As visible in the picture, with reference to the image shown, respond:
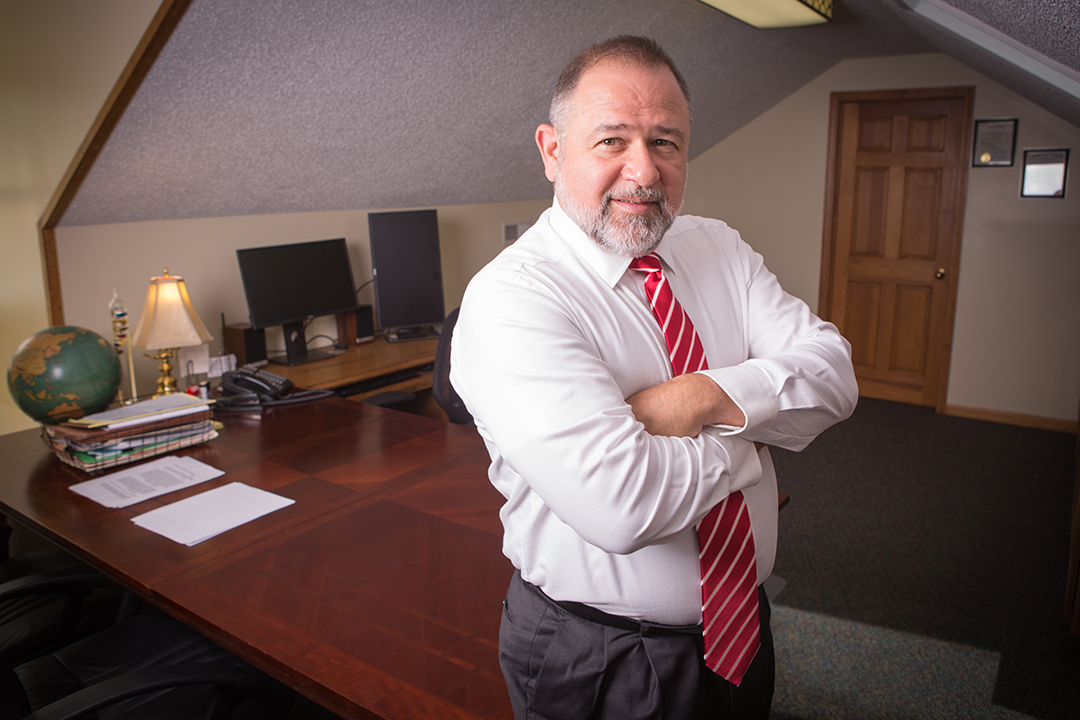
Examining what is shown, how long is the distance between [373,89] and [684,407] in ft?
8.04

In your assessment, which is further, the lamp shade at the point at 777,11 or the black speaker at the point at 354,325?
the black speaker at the point at 354,325

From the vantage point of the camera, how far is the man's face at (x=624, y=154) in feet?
3.68

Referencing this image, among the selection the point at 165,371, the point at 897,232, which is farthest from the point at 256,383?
the point at 897,232

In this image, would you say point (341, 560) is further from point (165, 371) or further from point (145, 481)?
point (165, 371)

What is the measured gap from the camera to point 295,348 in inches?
139

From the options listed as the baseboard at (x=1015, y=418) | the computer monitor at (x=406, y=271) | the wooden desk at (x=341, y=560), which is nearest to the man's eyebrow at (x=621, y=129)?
the wooden desk at (x=341, y=560)

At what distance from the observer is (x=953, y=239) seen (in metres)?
5.06

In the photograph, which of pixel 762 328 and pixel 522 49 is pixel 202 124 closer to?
pixel 522 49

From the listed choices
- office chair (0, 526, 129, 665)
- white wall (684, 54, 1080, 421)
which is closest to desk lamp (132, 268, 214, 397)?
office chair (0, 526, 129, 665)

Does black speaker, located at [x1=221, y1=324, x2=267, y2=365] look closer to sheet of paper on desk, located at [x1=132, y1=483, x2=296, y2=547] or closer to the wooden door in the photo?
sheet of paper on desk, located at [x1=132, y1=483, x2=296, y2=547]

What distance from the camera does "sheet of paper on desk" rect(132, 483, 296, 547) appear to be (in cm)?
176

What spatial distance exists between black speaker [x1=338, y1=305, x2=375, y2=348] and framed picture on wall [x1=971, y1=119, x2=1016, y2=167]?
13.1 ft

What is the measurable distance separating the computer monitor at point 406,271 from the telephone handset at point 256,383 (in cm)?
110

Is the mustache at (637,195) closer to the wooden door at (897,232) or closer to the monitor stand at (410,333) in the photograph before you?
the monitor stand at (410,333)
